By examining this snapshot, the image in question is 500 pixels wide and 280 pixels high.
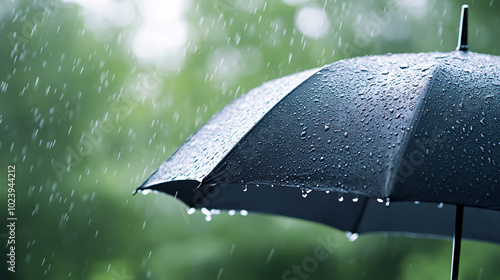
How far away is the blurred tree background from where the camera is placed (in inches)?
229

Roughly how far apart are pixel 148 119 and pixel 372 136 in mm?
5158

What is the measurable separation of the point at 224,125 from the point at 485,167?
29.4 inches

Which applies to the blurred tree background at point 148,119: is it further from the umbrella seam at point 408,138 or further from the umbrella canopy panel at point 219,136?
the umbrella seam at point 408,138

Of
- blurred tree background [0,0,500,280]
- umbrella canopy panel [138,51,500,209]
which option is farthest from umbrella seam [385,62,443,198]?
blurred tree background [0,0,500,280]

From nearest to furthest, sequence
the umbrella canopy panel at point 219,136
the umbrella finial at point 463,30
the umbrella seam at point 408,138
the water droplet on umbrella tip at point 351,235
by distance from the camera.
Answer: the umbrella seam at point 408,138
the umbrella canopy panel at point 219,136
the umbrella finial at point 463,30
the water droplet on umbrella tip at point 351,235

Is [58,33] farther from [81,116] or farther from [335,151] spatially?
[335,151]

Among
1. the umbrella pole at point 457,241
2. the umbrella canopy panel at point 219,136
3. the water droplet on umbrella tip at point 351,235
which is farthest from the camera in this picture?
the water droplet on umbrella tip at point 351,235

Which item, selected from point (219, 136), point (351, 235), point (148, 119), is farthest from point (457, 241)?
point (148, 119)

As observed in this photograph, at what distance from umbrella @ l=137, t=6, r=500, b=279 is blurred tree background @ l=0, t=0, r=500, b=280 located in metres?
4.27

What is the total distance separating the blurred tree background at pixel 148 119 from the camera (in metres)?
5.81

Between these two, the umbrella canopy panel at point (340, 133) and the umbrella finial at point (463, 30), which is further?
the umbrella finial at point (463, 30)

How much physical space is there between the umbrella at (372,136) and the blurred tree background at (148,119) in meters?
4.27

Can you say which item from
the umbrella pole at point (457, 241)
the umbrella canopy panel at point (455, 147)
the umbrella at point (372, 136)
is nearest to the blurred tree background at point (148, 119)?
the umbrella pole at point (457, 241)

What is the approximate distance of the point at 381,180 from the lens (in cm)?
112
